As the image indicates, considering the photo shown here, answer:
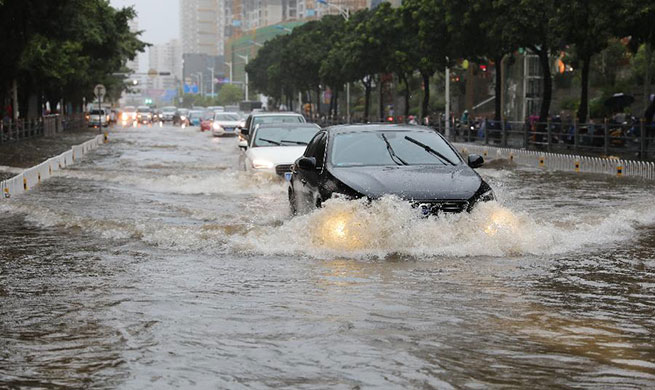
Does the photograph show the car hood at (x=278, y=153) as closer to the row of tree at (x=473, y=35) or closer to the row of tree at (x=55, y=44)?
the row of tree at (x=473, y=35)

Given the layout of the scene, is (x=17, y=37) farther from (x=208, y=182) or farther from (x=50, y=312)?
(x=50, y=312)

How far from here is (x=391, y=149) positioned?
12938mm

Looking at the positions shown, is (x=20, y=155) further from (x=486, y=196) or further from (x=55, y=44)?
(x=486, y=196)

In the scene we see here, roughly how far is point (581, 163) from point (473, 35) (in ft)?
59.3

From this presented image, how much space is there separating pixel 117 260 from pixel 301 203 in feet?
9.33

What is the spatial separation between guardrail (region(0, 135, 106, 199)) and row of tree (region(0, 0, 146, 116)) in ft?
15.6

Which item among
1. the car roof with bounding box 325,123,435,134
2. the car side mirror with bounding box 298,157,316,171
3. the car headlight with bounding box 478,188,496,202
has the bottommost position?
the car headlight with bounding box 478,188,496,202

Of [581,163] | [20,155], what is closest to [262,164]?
[581,163]

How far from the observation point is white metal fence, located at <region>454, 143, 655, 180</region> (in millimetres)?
25478

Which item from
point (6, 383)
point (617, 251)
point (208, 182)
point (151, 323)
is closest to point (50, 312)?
point (151, 323)

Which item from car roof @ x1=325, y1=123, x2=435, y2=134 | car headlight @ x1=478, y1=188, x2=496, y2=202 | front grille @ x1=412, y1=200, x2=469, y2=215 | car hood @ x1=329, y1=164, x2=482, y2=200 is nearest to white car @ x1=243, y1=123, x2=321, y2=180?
car roof @ x1=325, y1=123, x2=435, y2=134

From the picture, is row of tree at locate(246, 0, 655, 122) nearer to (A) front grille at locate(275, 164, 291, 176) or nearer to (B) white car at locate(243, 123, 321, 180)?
(B) white car at locate(243, 123, 321, 180)

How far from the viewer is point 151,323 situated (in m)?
8.01

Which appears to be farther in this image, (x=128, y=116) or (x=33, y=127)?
(x=128, y=116)
